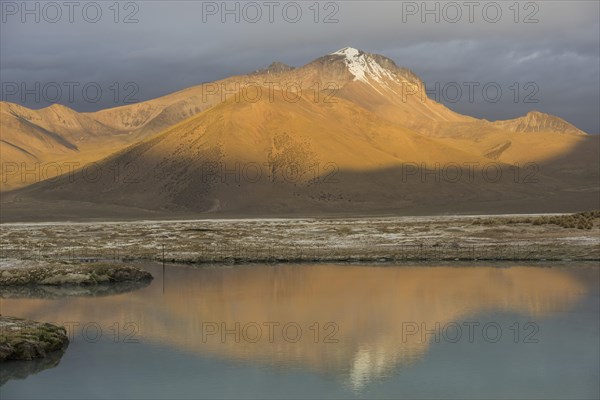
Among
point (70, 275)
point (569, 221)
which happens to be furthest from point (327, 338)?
point (569, 221)

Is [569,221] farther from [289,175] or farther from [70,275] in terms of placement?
[289,175]

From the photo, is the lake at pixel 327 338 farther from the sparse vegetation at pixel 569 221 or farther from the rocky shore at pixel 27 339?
the sparse vegetation at pixel 569 221

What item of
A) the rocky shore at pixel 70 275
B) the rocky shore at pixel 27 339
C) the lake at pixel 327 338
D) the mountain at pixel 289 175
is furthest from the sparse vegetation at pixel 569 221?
the rocky shore at pixel 27 339

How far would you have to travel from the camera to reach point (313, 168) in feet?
433

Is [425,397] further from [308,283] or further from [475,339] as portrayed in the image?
[308,283]

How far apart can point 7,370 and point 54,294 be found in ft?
48.9

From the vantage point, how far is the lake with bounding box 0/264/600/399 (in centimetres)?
1996

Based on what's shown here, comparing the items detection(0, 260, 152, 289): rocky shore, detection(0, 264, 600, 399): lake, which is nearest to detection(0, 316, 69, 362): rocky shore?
detection(0, 264, 600, 399): lake

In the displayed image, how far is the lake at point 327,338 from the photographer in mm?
19959

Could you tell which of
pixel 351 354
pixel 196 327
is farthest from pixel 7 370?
pixel 351 354

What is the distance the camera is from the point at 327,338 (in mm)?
25500

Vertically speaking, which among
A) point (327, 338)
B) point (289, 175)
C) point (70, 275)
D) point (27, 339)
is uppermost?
point (289, 175)

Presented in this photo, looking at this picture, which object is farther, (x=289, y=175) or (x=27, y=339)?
(x=289, y=175)

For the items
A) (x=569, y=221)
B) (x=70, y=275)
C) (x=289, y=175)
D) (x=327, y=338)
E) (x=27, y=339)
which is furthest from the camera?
(x=289, y=175)
